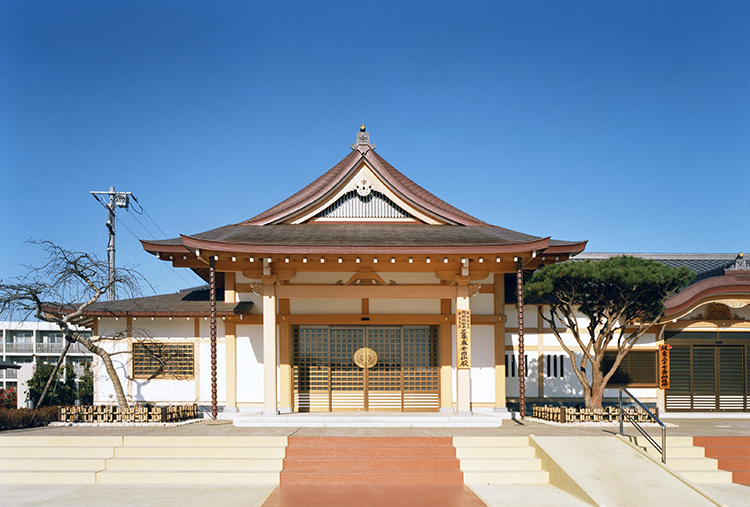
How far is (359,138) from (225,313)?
642 centimetres

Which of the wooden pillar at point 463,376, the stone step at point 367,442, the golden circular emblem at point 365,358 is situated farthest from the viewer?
the golden circular emblem at point 365,358

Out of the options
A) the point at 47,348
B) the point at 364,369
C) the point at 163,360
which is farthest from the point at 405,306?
the point at 47,348

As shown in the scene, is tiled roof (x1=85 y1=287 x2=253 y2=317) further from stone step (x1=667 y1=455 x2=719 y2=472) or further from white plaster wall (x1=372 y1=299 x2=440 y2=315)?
stone step (x1=667 y1=455 x2=719 y2=472)

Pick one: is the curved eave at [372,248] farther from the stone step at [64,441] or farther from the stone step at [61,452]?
the stone step at [61,452]

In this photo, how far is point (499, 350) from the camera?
53.8ft

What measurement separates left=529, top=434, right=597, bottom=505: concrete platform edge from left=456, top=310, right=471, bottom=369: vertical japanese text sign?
123 inches

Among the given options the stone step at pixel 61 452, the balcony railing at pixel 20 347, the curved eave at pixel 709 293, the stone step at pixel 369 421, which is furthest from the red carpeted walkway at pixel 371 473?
the balcony railing at pixel 20 347

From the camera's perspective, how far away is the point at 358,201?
56.2 feet

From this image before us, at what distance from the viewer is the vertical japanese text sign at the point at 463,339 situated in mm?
14602

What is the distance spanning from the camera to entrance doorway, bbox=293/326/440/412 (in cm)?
1617

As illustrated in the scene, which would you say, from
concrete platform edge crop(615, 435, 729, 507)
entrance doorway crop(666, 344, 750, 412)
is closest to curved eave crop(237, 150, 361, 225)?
concrete platform edge crop(615, 435, 729, 507)

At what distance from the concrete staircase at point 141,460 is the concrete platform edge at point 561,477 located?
16.1 feet

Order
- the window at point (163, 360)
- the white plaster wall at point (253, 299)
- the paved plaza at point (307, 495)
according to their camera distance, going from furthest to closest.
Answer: the window at point (163, 360) < the white plaster wall at point (253, 299) < the paved plaza at point (307, 495)

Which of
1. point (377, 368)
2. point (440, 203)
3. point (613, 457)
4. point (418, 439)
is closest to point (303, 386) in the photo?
point (377, 368)
